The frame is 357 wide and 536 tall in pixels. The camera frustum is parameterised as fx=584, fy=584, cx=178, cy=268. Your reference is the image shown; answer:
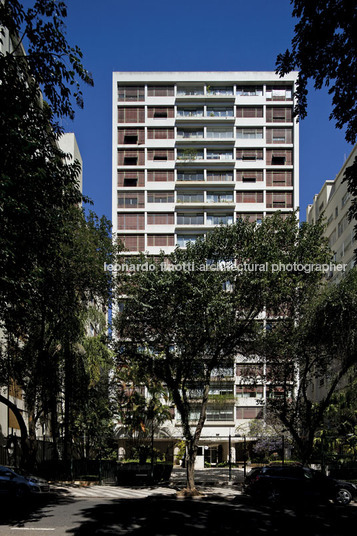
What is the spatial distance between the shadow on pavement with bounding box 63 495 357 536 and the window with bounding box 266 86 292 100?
55424 millimetres

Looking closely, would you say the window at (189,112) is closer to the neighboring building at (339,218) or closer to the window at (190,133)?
the window at (190,133)

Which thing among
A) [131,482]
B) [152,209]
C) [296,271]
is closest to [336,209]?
[152,209]

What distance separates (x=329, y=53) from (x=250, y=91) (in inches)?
2272

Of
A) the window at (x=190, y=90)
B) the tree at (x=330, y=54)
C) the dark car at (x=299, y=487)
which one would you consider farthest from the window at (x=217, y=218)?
the tree at (x=330, y=54)

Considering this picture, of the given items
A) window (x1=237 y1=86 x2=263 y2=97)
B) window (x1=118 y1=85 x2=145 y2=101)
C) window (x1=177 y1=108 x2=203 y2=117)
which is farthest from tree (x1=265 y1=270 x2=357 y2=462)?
window (x1=118 y1=85 x2=145 y2=101)

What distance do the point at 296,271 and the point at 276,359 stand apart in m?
4.51

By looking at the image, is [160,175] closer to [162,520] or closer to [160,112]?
[160,112]

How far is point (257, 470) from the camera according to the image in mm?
24031

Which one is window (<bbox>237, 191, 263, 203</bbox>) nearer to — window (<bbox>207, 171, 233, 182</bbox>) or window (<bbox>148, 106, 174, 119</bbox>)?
window (<bbox>207, 171, 233, 182</bbox>)

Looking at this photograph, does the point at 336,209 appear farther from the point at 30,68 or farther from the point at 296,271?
the point at 30,68

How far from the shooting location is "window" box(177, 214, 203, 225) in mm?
65062

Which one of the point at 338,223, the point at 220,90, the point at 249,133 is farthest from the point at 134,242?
the point at 338,223

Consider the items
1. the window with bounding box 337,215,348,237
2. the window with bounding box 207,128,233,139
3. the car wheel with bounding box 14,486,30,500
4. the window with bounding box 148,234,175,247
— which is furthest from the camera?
the window with bounding box 207,128,233,139

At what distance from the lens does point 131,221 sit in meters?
63.5
